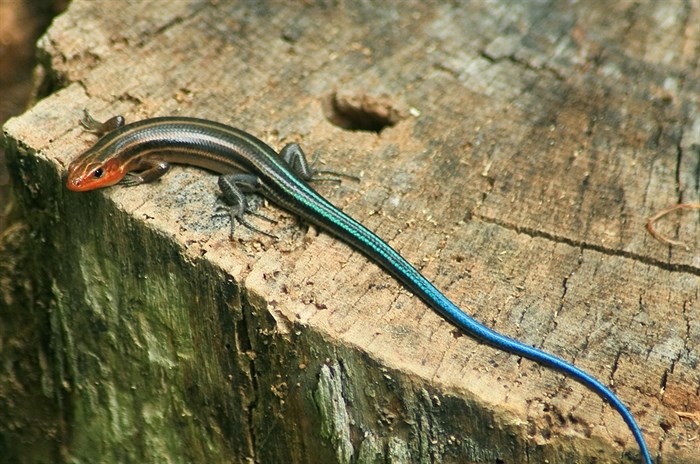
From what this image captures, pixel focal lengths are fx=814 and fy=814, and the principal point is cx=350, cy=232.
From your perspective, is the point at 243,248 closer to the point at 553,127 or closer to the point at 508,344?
the point at 508,344

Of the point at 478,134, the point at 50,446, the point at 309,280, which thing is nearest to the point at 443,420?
the point at 309,280

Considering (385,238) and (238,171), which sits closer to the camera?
(385,238)

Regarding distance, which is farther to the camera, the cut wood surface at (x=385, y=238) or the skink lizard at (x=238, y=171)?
the skink lizard at (x=238, y=171)

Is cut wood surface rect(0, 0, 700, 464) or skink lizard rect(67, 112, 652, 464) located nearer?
cut wood surface rect(0, 0, 700, 464)
